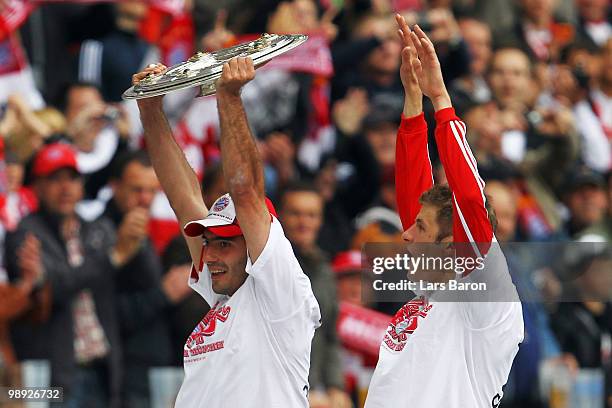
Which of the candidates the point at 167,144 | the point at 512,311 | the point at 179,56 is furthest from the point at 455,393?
the point at 179,56

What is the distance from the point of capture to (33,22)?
10805mm

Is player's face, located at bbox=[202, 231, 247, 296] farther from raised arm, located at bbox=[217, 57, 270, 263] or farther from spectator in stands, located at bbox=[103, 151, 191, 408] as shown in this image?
spectator in stands, located at bbox=[103, 151, 191, 408]

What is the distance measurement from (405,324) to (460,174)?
71cm

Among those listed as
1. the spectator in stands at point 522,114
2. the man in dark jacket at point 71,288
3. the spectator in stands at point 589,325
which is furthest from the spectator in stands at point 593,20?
the man in dark jacket at point 71,288

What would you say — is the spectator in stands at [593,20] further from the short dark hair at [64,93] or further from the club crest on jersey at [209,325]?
the club crest on jersey at [209,325]

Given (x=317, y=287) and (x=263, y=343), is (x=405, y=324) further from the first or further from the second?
(x=317, y=287)

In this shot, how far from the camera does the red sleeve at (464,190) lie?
631cm

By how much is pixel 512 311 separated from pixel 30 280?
3353 millimetres

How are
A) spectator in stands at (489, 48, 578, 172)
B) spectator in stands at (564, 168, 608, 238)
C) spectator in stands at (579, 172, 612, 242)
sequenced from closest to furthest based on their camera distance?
spectator in stands at (579, 172, 612, 242)
spectator in stands at (564, 168, 608, 238)
spectator in stands at (489, 48, 578, 172)

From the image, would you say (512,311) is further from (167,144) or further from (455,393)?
(167,144)

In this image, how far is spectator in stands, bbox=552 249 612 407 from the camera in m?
10.7

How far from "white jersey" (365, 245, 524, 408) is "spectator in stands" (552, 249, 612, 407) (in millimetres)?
4165

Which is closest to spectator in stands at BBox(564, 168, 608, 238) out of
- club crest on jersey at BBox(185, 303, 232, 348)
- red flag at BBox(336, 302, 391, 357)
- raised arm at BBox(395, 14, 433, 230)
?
red flag at BBox(336, 302, 391, 357)

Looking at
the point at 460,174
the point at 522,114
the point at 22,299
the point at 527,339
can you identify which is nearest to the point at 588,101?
the point at 522,114
